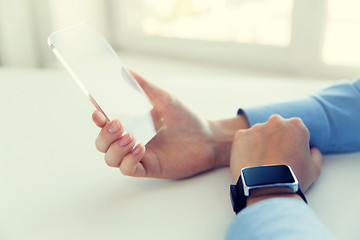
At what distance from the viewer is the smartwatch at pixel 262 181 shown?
20.6 inches

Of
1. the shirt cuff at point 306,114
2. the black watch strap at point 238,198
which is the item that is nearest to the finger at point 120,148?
the black watch strap at point 238,198

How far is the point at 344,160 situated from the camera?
70 centimetres

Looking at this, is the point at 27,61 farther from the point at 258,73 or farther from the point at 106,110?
the point at 106,110

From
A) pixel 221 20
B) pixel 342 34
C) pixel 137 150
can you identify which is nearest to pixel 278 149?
pixel 137 150

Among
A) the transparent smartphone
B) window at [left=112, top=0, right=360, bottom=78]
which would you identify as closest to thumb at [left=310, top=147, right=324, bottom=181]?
the transparent smartphone

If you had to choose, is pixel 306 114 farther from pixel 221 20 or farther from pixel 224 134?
pixel 221 20

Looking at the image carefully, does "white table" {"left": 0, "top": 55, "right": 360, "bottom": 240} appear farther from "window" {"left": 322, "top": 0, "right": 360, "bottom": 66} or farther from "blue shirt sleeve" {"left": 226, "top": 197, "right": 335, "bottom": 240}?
"window" {"left": 322, "top": 0, "right": 360, "bottom": 66}

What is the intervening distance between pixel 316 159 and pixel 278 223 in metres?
0.23

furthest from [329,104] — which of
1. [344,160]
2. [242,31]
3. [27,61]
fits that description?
[27,61]

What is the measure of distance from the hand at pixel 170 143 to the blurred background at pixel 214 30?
1.98 feet

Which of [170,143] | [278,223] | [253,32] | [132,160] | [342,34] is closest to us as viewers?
[278,223]

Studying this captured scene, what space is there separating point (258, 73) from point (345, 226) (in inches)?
33.1

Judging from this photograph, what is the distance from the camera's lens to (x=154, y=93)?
0.74 meters

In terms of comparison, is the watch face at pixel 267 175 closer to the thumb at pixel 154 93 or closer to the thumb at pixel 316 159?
the thumb at pixel 316 159
